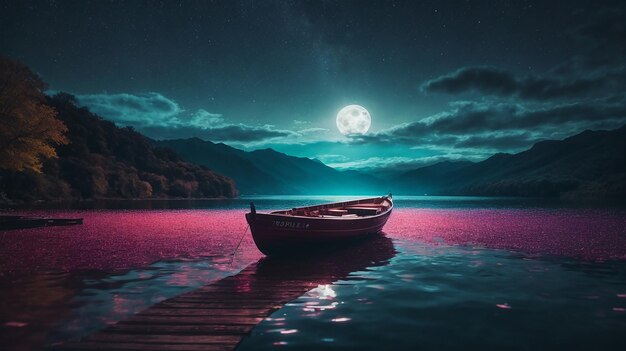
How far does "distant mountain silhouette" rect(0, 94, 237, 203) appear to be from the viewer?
77662 millimetres

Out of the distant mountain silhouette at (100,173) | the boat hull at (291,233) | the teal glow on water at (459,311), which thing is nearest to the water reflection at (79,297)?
the boat hull at (291,233)

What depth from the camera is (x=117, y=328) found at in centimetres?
872

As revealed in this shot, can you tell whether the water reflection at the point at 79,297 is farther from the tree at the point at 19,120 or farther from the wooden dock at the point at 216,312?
the tree at the point at 19,120

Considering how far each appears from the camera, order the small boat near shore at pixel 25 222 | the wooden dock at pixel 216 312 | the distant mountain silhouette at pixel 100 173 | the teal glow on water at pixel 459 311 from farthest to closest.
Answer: the distant mountain silhouette at pixel 100 173 → the small boat near shore at pixel 25 222 → the teal glow on water at pixel 459 311 → the wooden dock at pixel 216 312

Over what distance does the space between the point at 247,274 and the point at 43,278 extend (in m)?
7.70

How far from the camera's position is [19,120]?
36.3m

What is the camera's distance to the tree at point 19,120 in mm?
35812

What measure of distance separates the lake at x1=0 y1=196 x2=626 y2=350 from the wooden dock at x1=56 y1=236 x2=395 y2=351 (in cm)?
41

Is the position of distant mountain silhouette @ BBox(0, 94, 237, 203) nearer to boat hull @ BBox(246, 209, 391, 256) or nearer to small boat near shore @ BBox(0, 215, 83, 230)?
small boat near shore @ BBox(0, 215, 83, 230)

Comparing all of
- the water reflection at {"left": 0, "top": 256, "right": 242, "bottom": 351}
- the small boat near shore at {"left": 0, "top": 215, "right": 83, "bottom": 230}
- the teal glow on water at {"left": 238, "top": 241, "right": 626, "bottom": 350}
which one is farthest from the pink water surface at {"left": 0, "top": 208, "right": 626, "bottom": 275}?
the teal glow on water at {"left": 238, "top": 241, "right": 626, "bottom": 350}

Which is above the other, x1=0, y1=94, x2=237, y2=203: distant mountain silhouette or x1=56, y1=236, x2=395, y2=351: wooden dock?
x1=0, y1=94, x2=237, y2=203: distant mountain silhouette

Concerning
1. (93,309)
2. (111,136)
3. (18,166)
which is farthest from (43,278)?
(111,136)

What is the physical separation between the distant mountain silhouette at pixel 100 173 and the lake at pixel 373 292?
64391 mm

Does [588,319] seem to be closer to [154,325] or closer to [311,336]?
[311,336]
